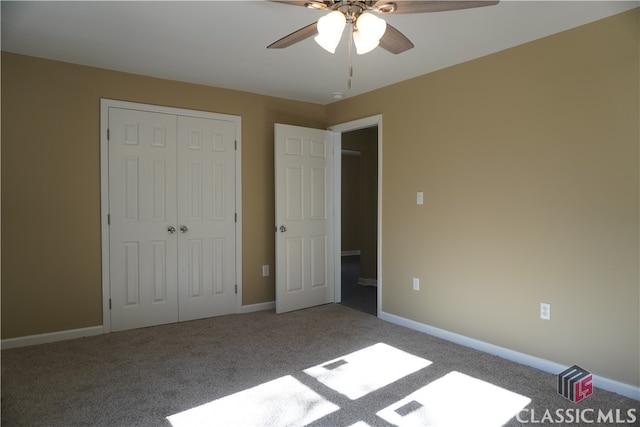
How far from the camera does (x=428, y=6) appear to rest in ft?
5.97

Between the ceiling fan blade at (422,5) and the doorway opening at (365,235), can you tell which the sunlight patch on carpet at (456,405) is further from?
the ceiling fan blade at (422,5)

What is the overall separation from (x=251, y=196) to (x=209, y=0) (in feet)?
7.58

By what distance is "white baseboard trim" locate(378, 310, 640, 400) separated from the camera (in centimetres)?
245

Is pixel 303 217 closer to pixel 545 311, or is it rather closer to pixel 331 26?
pixel 545 311

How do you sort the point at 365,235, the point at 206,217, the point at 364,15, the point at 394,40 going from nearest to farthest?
the point at 364,15 → the point at 394,40 → the point at 206,217 → the point at 365,235

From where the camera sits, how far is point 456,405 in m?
2.31

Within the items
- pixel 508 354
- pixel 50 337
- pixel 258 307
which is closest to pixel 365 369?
pixel 508 354

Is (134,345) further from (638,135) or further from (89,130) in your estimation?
(638,135)

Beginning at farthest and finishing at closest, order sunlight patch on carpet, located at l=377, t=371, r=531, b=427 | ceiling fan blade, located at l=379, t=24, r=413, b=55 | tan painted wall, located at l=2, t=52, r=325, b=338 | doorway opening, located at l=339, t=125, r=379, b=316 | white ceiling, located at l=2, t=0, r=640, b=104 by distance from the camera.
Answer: doorway opening, located at l=339, t=125, r=379, b=316 → tan painted wall, located at l=2, t=52, r=325, b=338 → white ceiling, located at l=2, t=0, r=640, b=104 → sunlight patch on carpet, located at l=377, t=371, r=531, b=427 → ceiling fan blade, located at l=379, t=24, r=413, b=55

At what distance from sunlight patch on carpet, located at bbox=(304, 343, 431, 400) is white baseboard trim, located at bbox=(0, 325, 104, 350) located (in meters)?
2.04

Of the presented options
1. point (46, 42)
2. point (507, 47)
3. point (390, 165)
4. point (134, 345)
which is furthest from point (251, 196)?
point (507, 47)
